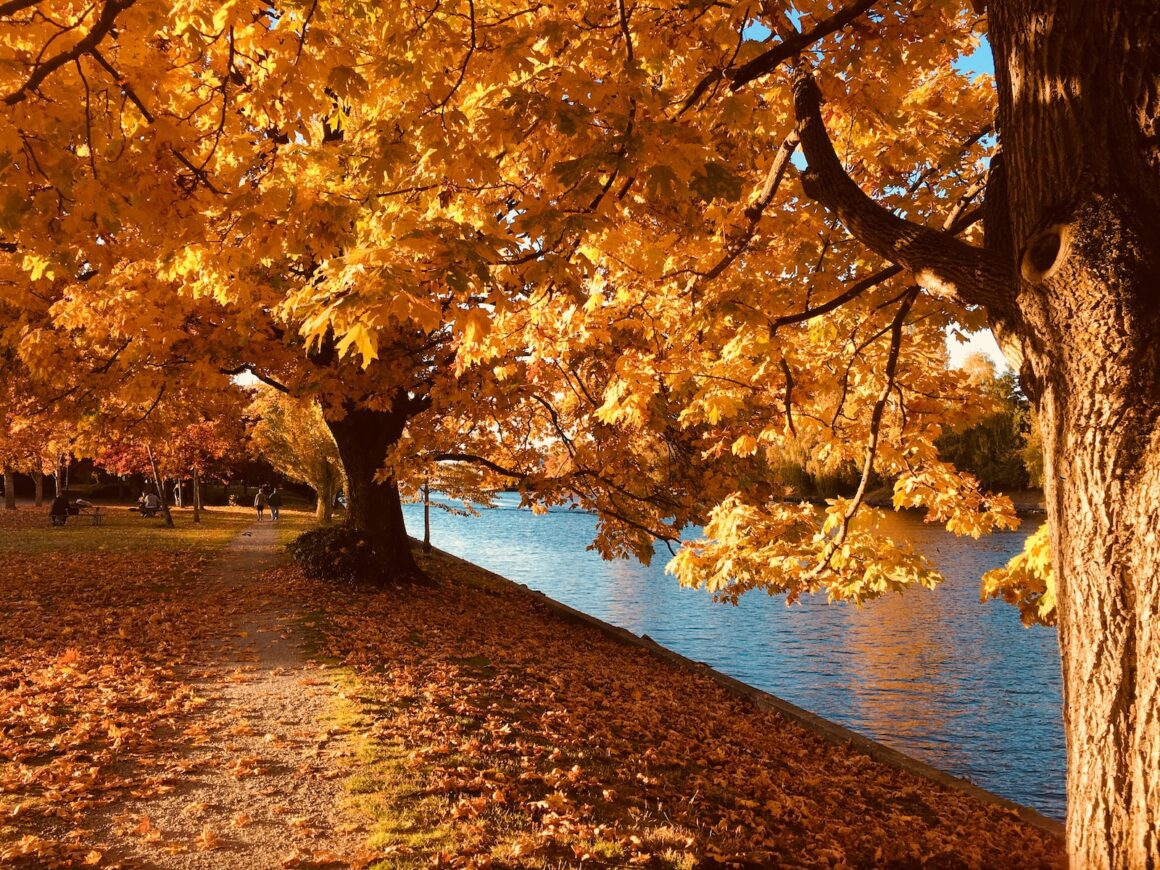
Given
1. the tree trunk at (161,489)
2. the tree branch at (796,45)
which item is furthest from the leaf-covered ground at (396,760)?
the tree trunk at (161,489)

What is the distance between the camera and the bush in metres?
14.7

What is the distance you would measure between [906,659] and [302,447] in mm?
23693

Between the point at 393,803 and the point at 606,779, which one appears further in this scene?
the point at 606,779

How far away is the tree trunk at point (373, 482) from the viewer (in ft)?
49.2

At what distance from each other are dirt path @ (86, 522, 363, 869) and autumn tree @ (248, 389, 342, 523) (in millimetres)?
21155

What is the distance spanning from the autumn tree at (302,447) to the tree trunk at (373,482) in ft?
44.7

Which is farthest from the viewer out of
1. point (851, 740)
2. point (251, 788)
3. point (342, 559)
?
point (342, 559)

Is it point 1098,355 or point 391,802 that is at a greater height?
point 1098,355

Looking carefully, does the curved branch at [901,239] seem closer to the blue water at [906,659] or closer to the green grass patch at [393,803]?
the green grass patch at [393,803]

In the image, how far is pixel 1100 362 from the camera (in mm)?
2938

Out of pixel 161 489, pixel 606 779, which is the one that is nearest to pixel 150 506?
pixel 161 489

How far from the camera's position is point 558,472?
42.3 ft

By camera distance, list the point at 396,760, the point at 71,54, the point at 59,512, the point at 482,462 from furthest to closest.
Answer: the point at 59,512 → the point at 482,462 → the point at 396,760 → the point at 71,54

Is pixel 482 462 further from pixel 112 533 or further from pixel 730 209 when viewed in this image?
pixel 112 533
